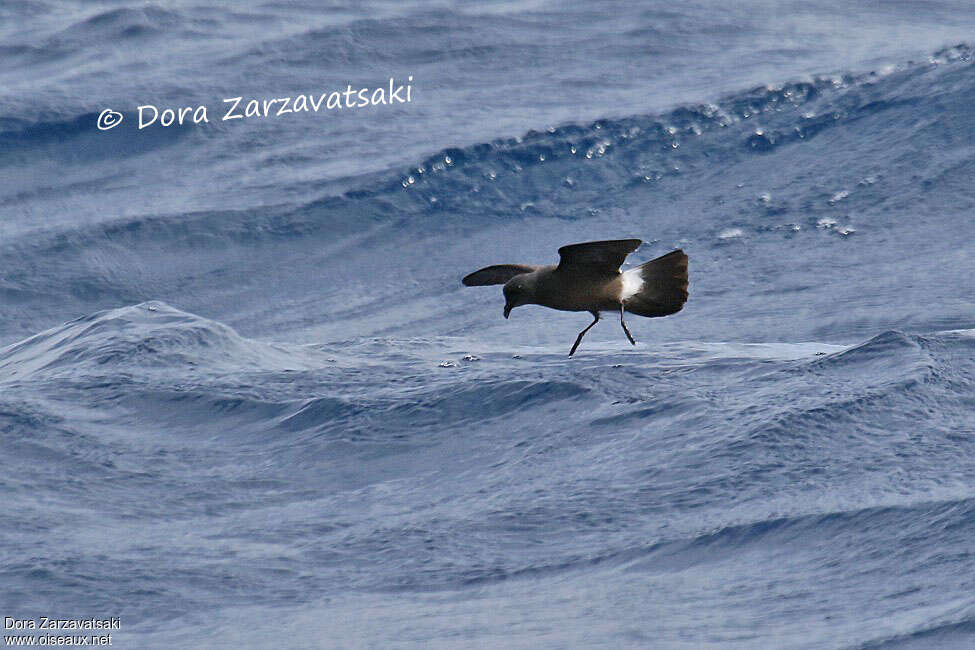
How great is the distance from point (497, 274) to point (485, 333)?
4.23 metres

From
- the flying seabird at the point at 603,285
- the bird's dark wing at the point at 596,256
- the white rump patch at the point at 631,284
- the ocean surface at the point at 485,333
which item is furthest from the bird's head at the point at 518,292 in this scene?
the ocean surface at the point at 485,333

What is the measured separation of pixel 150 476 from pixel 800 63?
39.2ft

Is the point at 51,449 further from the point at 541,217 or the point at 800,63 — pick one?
the point at 800,63

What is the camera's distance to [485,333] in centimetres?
1355

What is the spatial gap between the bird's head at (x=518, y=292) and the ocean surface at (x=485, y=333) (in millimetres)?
962

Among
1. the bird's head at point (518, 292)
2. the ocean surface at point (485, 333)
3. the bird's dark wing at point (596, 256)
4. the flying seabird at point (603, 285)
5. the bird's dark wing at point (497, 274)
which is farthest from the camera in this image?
the bird's dark wing at point (497, 274)

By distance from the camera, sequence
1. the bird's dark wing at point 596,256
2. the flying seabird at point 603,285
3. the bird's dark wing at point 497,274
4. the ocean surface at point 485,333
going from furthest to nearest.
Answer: the bird's dark wing at point 497,274, the flying seabird at point 603,285, the bird's dark wing at point 596,256, the ocean surface at point 485,333

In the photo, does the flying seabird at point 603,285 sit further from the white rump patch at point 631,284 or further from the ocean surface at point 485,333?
the ocean surface at point 485,333

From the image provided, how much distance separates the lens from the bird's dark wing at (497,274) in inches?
362

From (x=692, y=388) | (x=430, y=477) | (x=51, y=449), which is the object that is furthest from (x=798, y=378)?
(x=51, y=449)

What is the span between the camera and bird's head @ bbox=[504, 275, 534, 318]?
873 centimetres

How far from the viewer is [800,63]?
19.1 m

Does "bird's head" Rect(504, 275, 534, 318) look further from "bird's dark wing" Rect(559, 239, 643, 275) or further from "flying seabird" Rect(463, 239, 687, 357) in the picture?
"bird's dark wing" Rect(559, 239, 643, 275)

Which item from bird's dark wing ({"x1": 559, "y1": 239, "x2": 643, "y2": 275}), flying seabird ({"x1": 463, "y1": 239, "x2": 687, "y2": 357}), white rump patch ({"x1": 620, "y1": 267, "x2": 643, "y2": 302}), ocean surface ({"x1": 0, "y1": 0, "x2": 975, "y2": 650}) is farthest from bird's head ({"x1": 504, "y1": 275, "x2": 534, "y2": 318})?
ocean surface ({"x1": 0, "y1": 0, "x2": 975, "y2": 650})
